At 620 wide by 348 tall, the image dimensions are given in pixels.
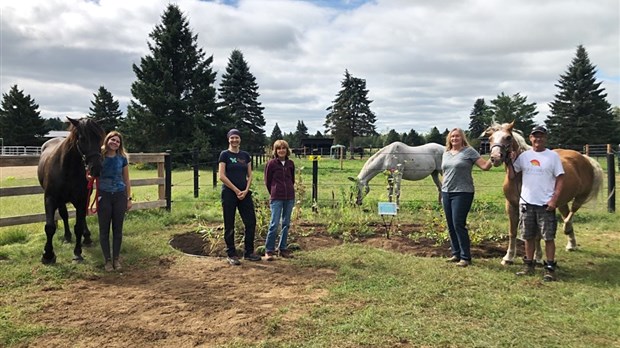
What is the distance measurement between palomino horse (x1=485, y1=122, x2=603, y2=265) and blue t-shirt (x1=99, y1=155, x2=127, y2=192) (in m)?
4.27

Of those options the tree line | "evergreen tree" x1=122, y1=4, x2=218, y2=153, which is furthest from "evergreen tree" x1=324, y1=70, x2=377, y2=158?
"evergreen tree" x1=122, y1=4, x2=218, y2=153

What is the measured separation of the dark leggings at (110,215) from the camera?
15.9 feet

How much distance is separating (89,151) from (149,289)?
5.59 feet

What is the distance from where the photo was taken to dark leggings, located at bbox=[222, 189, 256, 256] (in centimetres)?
518

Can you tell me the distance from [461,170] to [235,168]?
107 inches

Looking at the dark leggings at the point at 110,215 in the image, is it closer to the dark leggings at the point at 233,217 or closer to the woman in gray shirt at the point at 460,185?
the dark leggings at the point at 233,217

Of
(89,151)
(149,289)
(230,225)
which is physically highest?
(89,151)


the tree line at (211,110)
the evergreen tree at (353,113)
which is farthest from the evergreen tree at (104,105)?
the evergreen tree at (353,113)

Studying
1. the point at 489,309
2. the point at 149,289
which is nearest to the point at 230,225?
the point at 149,289

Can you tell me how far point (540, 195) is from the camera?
4531 millimetres

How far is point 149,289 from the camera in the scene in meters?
4.30

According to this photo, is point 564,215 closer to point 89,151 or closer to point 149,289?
point 149,289

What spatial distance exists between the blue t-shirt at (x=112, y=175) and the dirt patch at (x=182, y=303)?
38.6 inches

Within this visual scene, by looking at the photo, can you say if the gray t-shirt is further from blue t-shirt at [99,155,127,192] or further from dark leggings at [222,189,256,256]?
blue t-shirt at [99,155,127,192]
